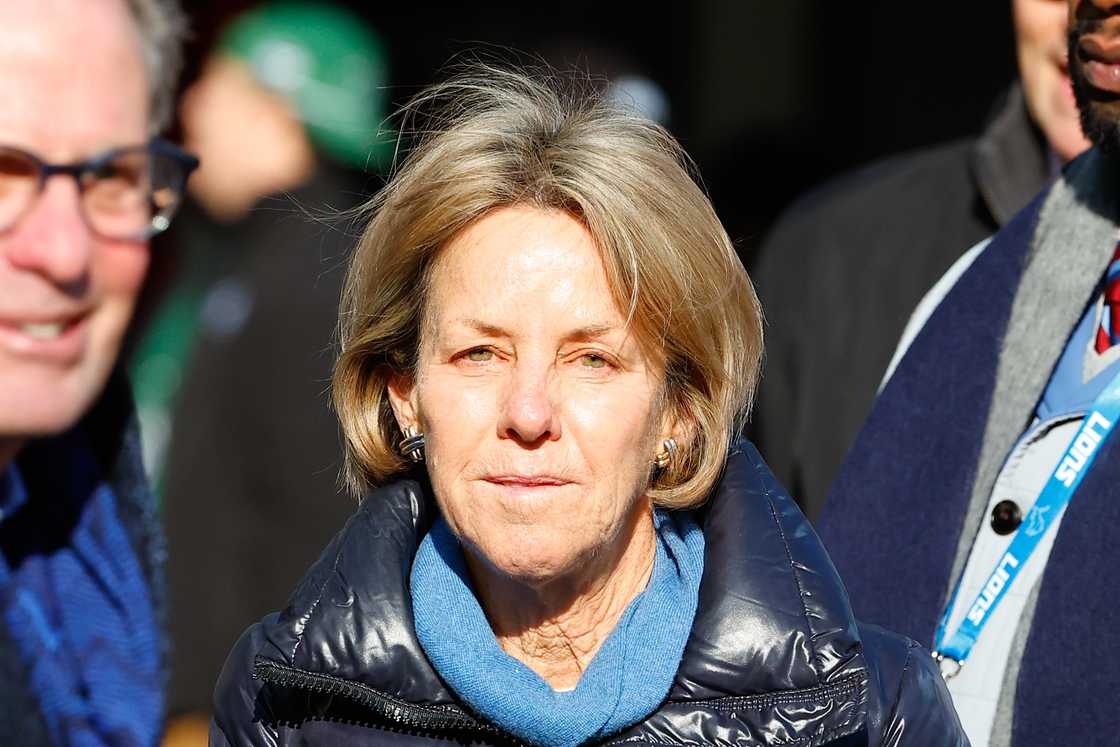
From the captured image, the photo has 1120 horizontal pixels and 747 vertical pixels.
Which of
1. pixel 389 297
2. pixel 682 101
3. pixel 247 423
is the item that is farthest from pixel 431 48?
pixel 389 297

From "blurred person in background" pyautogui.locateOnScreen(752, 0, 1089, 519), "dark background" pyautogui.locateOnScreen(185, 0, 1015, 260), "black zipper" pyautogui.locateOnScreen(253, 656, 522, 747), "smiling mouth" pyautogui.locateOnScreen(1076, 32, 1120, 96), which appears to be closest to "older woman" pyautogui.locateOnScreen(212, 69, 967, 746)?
"black zipper" pyautogui.locateOnScreen(253, 656, 522, 747)

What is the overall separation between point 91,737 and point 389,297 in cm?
90

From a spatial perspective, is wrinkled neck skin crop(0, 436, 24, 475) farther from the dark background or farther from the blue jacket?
the dark background

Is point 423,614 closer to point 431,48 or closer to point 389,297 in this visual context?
point 389,297

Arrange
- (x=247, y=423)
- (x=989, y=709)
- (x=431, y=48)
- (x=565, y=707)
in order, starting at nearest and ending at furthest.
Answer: (x=565, y=707) < (x=989, y=709) < (x=247, y=423) < (x=431, y=48)

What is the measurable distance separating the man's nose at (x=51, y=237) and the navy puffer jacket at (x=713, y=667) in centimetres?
63

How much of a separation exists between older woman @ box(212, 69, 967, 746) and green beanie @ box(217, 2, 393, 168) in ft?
6.90

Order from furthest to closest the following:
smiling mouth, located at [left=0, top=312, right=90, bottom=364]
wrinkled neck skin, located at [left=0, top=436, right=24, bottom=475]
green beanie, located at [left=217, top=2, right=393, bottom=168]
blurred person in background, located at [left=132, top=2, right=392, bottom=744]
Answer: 1. green beanie, located at [left=217, top=2, right=393, bottom=168]
2. blurred person in background, located at [left=132, top=2, right=392, bottom=744]
3. wrinkled neck skin, located at [left=0, top=436, right=24, bottom=475]
4. smiling mouth, located at [left=0, top=312, right=90, bottom=364]

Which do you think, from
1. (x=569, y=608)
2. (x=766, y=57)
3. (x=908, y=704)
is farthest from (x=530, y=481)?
(x=766, y=57)

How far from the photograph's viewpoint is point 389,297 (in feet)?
8.45

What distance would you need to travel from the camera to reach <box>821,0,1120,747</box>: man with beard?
7.75 feet

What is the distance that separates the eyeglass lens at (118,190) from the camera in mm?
2418

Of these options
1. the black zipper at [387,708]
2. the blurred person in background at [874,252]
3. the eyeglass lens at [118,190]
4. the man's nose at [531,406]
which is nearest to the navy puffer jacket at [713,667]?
the black zipper at [387,708]

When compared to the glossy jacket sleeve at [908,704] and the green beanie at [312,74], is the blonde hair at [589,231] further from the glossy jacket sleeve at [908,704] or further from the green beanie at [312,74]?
the green beanie at [312,74]
